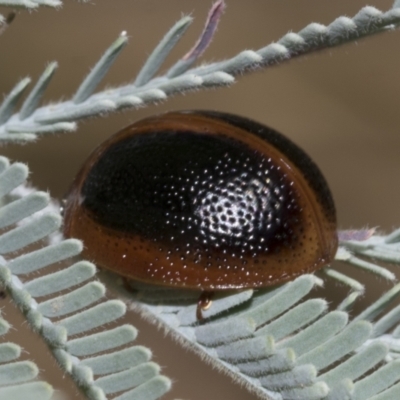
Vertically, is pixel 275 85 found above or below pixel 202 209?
above

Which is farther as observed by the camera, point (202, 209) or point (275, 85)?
point (275, 85)

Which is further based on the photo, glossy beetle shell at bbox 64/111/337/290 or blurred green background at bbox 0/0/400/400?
blurred green background at bbox 0/0/400/400

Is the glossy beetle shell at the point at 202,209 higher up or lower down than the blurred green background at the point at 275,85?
lower down

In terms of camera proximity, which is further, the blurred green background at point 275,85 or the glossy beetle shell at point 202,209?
the blurred green background at point 275,85

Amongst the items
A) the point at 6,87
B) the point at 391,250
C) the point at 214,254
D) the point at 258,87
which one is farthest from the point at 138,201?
the point at 258,87

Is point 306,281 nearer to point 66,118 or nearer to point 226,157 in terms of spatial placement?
point 226,157
